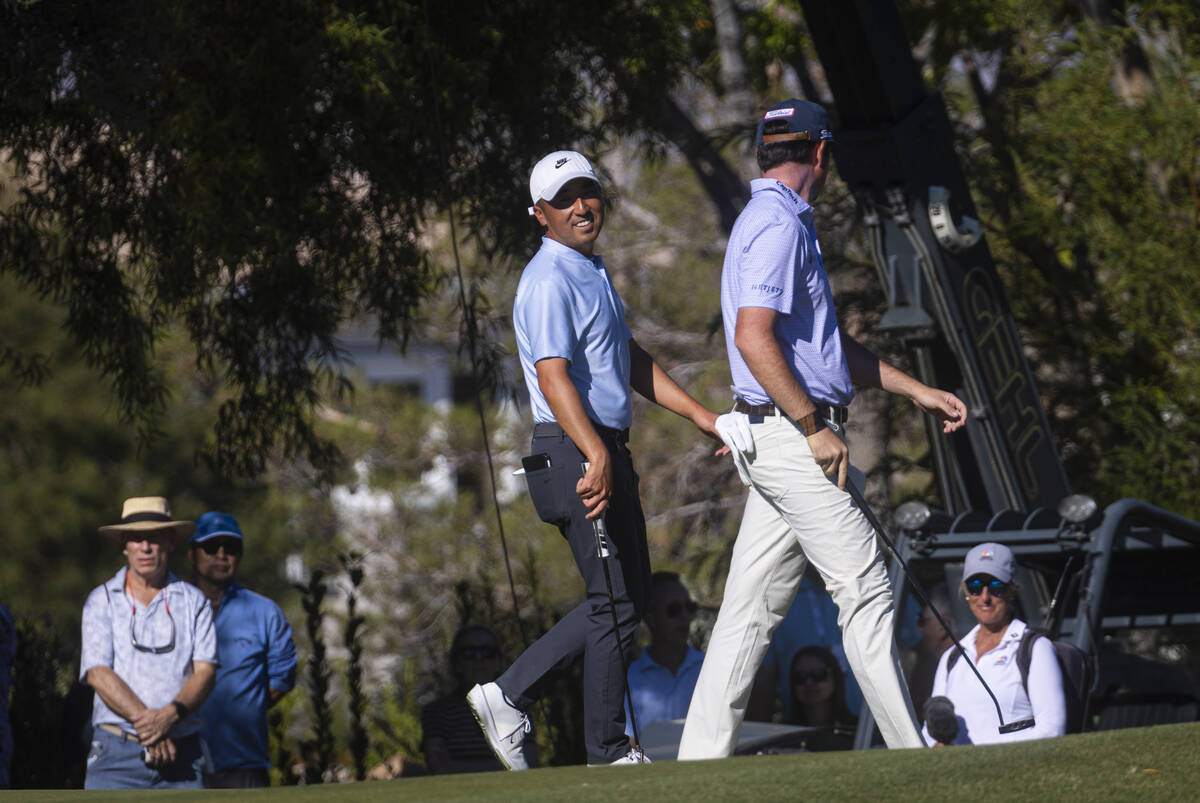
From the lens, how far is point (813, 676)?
8.52 meters

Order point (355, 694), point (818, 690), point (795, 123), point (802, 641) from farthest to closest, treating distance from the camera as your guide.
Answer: point (355, 694)
point (802, 641)
point (818, 690)
point (795, 123)

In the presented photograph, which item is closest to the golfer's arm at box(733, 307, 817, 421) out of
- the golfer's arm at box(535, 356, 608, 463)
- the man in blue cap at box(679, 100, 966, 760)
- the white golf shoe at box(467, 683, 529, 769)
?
the man in blue cap at box(679, 100, 966, 760)

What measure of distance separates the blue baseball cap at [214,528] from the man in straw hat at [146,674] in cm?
49

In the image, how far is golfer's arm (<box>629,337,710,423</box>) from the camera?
520 centimetres

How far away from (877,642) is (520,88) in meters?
5.64

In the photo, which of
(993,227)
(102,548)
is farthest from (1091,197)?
→ (102,548)

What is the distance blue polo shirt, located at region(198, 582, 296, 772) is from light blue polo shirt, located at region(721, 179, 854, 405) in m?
3.31

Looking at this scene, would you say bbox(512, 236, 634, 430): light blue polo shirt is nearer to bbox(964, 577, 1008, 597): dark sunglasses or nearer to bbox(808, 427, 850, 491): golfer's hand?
bbox(808, 427, 850, 491): golfer's hand

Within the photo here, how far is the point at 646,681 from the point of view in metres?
8.24

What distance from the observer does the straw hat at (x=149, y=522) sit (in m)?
7.38

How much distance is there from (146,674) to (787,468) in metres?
3.27

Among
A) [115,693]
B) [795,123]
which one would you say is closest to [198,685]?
[115,693]

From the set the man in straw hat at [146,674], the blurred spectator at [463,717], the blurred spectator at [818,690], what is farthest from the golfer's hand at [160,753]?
the blurred spectator at [818,690]

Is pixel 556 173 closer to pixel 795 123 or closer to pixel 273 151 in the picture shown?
pixel 795 123
